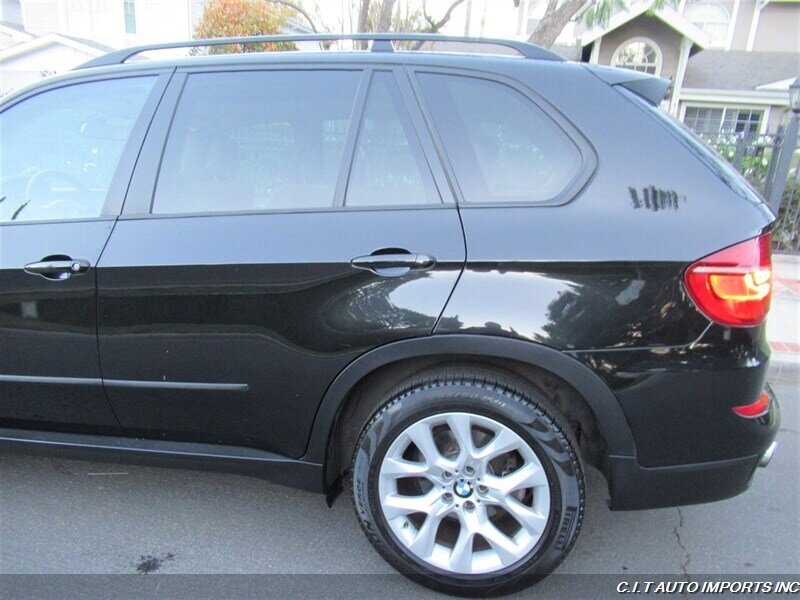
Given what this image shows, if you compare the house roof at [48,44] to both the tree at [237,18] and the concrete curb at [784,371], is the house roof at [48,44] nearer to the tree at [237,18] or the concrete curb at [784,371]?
the tree at [237,18]

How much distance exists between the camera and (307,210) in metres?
1.91

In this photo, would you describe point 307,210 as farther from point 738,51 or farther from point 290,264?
point 738,51

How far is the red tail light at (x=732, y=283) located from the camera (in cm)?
164

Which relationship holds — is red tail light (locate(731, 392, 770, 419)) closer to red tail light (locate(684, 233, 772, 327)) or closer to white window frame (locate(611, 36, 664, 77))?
red tail light (locate(684, 233, 772, 327))

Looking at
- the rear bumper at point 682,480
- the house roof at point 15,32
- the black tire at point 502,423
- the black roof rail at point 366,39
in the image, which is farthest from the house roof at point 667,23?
the house roof at point 15,32

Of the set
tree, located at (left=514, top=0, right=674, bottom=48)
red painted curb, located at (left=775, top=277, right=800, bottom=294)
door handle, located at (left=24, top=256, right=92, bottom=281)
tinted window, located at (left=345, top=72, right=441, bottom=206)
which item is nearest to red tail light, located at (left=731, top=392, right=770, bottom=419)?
tinted window, located at (left=345, top=72, right=441, bottom=206)

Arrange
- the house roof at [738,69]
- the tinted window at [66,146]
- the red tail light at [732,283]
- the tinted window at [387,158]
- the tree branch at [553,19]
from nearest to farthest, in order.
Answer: the red tail light at [732,283]
the tinted window at [387,158]
the tinted window at [66,146]
the tree branch at [553,19]
the house roof at [738,69]

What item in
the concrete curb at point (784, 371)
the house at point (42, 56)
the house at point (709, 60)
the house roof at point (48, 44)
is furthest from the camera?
the house at point (709, 60)

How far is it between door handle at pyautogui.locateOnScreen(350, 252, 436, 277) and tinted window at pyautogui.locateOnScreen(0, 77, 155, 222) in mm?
1103

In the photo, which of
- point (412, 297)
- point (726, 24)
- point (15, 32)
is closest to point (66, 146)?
point (412, 297)

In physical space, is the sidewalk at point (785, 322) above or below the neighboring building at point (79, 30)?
below

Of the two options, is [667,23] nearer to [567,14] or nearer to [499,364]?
[567,14]

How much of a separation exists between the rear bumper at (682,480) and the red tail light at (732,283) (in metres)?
0.40

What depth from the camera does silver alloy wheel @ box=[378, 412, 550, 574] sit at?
5.89 feet
